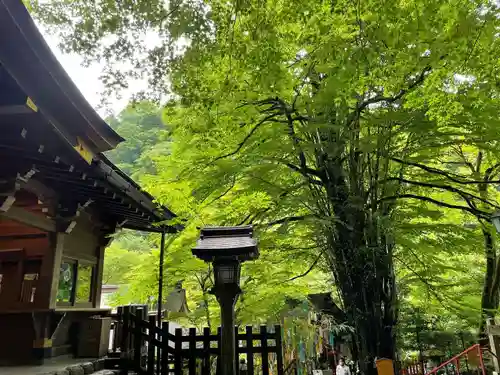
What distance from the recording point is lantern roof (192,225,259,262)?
4.60m

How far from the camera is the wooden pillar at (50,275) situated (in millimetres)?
5781

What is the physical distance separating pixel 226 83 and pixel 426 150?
14.4 feet

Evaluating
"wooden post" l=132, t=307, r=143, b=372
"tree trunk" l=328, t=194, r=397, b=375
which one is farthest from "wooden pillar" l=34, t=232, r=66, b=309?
"tree trunk" l=328, t=194, r=397, b=375

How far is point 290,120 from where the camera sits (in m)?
6.04

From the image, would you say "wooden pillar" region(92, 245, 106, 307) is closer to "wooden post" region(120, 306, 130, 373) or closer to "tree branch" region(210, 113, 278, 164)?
"wooden post" region(120, 306, 130, 373)

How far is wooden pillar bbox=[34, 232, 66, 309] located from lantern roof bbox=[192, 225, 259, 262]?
2.70m

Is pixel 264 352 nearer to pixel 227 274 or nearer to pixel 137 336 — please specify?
pixel 137 336

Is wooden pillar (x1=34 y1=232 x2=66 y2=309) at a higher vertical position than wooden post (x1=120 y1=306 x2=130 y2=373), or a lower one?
higher

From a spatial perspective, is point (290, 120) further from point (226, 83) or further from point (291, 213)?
point (291, 213)

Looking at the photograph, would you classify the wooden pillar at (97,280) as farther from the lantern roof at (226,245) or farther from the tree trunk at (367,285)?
the tree trunk at (367,285)

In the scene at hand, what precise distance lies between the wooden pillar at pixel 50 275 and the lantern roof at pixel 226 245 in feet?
8.85

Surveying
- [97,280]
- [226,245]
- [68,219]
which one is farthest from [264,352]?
[68,219]

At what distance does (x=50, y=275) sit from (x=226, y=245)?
10.4 ft

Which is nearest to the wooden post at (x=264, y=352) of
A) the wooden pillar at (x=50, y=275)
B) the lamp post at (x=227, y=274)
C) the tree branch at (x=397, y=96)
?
the lamp post at (x=227, y=274)
